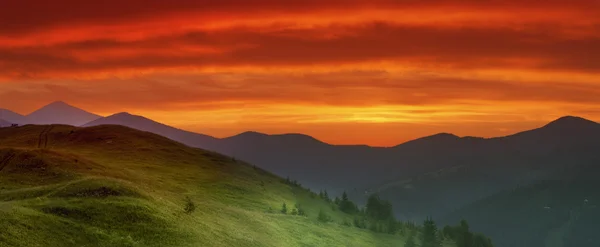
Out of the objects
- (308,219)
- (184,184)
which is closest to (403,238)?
(308,219)

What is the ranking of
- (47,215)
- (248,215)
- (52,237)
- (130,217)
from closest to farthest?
1. (52,237)
2. (47,215)
3. (130,217)
4. (248,215)

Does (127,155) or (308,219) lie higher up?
(127,155)

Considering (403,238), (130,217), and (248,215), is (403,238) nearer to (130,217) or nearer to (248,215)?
(248,215)

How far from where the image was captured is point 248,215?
112 metres

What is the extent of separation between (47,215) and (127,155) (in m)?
130

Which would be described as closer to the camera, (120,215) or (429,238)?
(120,215)

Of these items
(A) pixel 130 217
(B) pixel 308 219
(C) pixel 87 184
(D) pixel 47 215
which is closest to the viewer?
(D) pixel 47 215

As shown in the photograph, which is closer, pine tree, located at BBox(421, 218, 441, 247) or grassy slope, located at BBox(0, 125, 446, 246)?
grassy slope, located at BBox(0, 125, 446, 246)

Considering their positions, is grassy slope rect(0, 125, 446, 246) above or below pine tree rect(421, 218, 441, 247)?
above

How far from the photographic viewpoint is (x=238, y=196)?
160 meters

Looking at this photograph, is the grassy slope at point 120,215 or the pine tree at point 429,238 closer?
the grassy slope at point 120,215

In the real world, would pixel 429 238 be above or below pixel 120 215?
below

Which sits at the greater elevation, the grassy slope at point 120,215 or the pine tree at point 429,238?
the grassy slope at point 120,215

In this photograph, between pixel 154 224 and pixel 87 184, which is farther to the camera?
pixel 87 184
